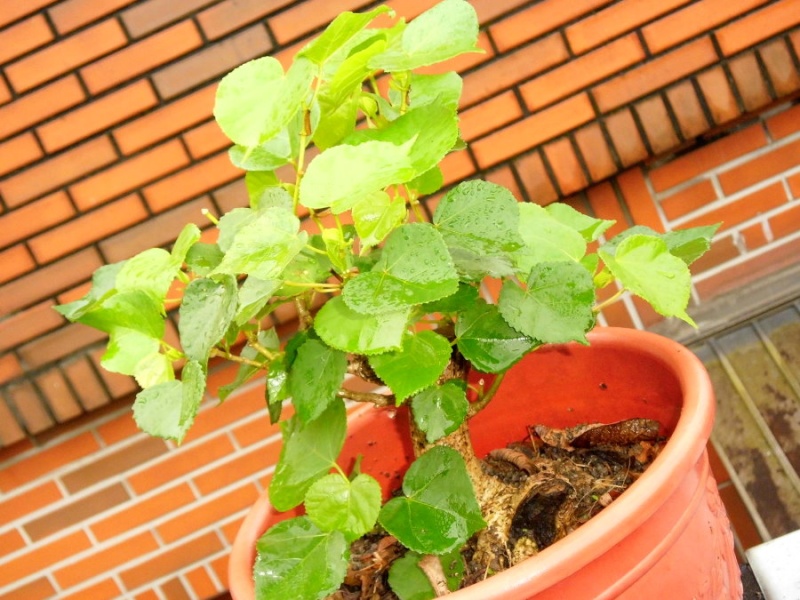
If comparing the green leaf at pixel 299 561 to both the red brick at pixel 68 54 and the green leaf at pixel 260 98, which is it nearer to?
the green leaf at pixel 260 98

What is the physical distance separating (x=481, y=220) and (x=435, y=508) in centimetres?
27

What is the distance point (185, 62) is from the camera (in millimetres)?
1481

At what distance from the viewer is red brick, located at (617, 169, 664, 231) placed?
1.56 meters

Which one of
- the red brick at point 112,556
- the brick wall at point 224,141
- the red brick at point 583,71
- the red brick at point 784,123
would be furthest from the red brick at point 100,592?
the red brick at point 784,123

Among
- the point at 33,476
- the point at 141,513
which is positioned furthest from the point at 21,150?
the point at 141,513

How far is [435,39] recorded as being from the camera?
607mm

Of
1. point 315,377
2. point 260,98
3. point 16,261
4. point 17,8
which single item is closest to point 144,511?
point 16,261

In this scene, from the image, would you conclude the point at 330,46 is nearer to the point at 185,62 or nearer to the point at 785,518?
the point at 185,62

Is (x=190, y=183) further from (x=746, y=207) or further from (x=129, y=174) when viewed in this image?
(x=746, y=207)

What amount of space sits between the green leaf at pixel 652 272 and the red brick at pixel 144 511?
4.34 feet

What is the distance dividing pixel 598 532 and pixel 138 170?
4.05 feet

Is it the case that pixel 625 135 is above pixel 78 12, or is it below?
below

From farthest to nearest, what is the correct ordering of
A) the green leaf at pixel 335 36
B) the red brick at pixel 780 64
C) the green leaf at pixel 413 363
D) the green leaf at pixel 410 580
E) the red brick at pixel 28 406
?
the red brick at pixel 28 406, the red brick at pixel 780 64, the green leaf at pixel 410 580, the green leaf at pixel 413 363, the green leaf at pixel 335 36

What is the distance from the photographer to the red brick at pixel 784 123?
5.06 feet
